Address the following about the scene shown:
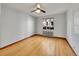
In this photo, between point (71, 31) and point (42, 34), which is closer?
point (71, 31)

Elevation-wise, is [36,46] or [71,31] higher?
[71,31]

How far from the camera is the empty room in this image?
1.70m

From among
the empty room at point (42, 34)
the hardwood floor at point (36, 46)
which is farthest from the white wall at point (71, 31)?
the hardwood floor at point (36, 46)

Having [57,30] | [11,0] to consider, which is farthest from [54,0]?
[57,30]

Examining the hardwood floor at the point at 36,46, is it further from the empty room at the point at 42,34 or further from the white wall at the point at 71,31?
the white wall at the point at 71,31

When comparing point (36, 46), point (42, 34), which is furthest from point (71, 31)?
point (36, 46)

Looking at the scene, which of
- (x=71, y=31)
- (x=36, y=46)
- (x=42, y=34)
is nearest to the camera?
(x=71, y=31)

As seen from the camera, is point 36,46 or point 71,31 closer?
point 71,31

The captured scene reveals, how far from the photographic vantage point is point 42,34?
198cm

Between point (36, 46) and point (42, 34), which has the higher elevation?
point (42, 34)

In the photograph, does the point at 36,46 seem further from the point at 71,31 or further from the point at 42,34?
the point at 71,31

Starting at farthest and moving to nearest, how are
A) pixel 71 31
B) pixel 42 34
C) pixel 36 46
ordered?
1. pixel 36 46
2. pixel 42 34
3. pixel 71 31

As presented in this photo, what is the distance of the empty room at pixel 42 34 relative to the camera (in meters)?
1.70

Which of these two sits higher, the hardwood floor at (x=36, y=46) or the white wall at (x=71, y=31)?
the white wall at (x=71, y=31)
